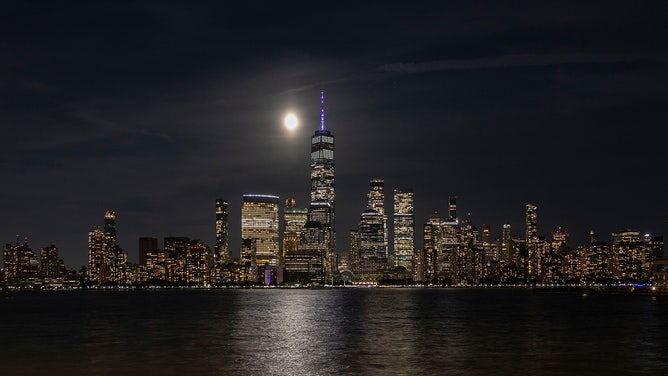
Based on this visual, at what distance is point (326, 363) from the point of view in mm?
58875

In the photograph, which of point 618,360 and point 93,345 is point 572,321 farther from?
point 93,345

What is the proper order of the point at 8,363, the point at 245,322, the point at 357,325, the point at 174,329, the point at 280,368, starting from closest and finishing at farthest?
the point at 280,368 → the point at 8,363 → the point at 174,329 → the point at 357,325 → the point at 245,322

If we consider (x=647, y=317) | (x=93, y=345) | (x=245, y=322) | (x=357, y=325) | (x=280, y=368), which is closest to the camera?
(x=280, y=368)

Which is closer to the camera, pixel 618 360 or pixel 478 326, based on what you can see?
pixel 618 360

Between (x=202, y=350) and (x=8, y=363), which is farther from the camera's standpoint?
(x=202, y=350)

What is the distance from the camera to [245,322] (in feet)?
364

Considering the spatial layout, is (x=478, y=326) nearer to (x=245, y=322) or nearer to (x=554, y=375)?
(x=245, y=322)

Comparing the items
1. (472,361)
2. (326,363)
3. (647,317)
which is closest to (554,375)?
(472,361)

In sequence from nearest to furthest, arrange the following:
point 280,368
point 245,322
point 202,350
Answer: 1. point 280,368
2. point 202,350
3. point 245,322

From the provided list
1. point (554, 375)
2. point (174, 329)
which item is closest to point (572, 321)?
point (174, 329)

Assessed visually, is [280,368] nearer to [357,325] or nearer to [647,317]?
[357,325]

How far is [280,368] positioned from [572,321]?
70.3m

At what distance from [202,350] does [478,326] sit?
46.5 m

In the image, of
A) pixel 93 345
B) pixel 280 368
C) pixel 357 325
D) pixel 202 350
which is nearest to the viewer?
pixel 280 368
